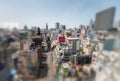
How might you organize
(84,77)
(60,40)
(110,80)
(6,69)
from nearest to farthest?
(6,69) < (110,80) < (84,77) < (60,40)

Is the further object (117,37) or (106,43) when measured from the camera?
(106,43)

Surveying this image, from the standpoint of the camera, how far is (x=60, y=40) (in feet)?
46.5

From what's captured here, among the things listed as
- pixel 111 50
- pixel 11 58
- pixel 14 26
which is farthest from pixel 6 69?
pixel 111 50

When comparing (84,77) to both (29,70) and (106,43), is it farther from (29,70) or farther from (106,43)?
Result: (29,70)

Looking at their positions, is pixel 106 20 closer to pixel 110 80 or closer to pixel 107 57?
pixel 107 57

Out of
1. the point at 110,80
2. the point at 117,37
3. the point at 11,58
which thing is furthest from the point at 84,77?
the point at 11,58

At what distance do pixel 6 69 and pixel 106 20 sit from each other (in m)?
0.83

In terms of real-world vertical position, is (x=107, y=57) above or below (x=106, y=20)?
below

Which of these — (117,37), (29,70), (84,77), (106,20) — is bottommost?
(84,77)

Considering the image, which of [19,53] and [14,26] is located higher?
[14,26]

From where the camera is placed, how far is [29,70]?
117 cm

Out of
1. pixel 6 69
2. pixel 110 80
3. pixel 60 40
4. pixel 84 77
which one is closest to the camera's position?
pixel 6 69

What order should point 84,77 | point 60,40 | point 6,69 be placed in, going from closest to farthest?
1. point 6,69
2. point 84,77
3. point 60,40

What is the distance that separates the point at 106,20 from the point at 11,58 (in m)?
0.77
